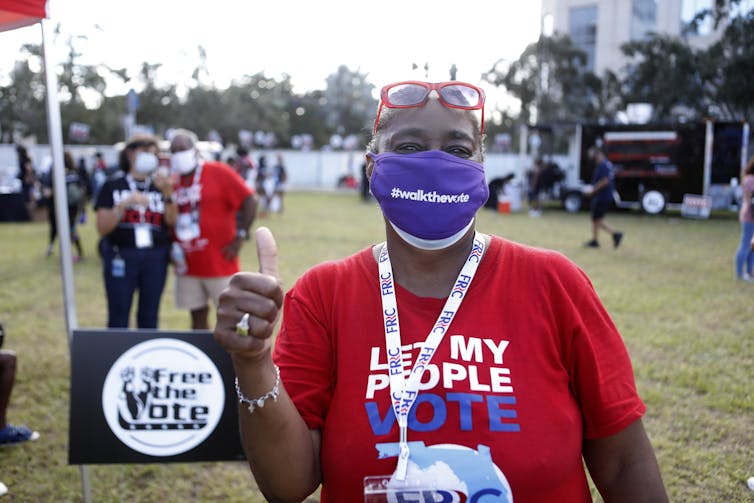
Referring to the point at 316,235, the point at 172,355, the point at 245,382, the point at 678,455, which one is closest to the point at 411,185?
the point at 245,382

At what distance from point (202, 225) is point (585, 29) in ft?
138

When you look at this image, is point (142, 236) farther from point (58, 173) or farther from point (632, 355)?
point (632, 355)

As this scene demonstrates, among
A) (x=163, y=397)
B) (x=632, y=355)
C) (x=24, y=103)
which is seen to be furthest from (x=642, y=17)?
(x=163, y=397)

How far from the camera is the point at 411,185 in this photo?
5.39ft

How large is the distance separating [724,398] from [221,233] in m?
4.15

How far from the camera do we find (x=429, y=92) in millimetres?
1710

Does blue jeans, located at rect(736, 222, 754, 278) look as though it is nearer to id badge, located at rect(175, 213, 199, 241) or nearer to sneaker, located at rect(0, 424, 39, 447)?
id badge, located at rect(175, 213, 199, 241)

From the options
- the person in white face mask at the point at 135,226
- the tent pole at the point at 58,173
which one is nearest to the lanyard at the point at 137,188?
the person in white face mask at the point at 135,226

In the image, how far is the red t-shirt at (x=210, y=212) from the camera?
17.3ft

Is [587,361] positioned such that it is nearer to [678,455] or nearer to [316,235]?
[678,455]

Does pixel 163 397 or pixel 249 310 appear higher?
pixel 249 310

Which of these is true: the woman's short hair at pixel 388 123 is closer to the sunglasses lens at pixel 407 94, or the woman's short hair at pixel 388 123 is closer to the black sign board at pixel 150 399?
the sunglasses lens at pixel 407 94

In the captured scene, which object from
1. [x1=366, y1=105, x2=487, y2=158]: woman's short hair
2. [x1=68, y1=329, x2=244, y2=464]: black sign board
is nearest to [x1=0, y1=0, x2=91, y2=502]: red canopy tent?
[x1=68, y1=329, x2=244, y2=464]: black sign board

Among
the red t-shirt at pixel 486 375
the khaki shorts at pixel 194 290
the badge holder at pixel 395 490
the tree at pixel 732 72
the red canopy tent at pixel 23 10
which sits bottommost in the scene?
the khaki shorts at pixel 194 290
